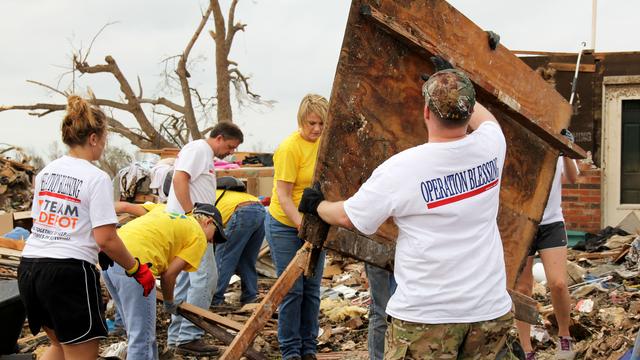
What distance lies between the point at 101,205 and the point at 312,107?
1.88m

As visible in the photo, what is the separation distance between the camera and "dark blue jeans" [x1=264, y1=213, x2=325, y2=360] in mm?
5367

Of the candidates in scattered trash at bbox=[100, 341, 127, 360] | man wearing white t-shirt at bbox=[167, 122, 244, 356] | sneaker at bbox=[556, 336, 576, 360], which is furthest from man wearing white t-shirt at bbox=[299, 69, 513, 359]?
scattered trash at bbox=[100, 341, 127, 360]

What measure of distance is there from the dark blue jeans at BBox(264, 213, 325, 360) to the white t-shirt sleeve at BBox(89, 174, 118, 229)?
5.62 ft

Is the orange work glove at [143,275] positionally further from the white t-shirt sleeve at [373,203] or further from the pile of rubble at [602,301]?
the pile of rubble at [602,301]

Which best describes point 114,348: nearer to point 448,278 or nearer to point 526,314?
point 526,314

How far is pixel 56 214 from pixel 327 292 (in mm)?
5361

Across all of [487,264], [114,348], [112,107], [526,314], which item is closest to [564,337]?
[526,314]

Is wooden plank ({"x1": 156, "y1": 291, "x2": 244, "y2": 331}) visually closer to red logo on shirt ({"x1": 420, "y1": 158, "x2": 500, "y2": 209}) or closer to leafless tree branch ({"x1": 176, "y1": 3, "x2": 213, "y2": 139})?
red logo on shirt ({"x1": 420, "y1": 158, "x2": 500, "y2": 209})

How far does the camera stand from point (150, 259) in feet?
15.0

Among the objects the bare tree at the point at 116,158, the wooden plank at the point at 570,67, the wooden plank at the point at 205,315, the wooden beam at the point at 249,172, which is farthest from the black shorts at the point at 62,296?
the bare tree at the point at 116,158

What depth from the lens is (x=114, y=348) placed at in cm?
583

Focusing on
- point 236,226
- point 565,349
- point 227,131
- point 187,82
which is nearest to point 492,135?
point 565,349

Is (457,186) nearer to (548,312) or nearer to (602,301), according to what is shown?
(548,312)

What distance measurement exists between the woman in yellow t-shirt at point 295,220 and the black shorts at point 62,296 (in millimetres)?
1627
